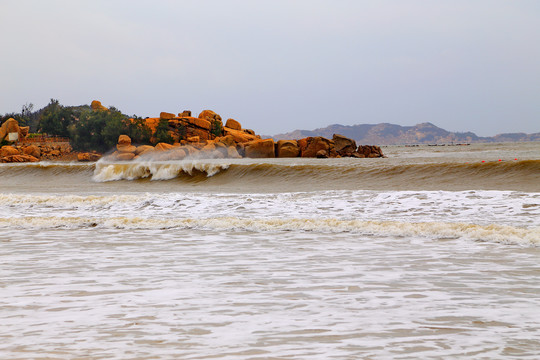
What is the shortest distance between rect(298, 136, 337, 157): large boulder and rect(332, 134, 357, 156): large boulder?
55 cm

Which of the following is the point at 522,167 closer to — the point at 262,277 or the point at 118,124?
the point at 262,277

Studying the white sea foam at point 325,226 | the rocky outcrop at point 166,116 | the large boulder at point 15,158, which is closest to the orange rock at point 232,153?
the large boulder at point 15,158

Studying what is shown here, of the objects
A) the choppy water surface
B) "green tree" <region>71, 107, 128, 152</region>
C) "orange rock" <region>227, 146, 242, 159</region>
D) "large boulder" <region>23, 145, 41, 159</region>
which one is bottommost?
the choppy water surface

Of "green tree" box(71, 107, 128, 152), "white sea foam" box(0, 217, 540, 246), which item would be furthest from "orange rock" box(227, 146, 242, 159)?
"white sea foam" box(0, 217, 540, 246)

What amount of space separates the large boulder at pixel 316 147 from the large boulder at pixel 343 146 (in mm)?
552

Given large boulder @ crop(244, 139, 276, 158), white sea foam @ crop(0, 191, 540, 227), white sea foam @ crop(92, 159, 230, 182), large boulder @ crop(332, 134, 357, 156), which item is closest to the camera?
white sea foam @ crop(0, 191, 540, 227)

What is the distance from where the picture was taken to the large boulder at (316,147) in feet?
176

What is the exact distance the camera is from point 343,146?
54969 millimetres

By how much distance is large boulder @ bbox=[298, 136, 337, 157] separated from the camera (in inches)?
2110

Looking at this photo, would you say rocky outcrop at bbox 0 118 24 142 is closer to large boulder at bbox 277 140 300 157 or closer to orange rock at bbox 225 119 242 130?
orange rock at bbox 225 119 242 130

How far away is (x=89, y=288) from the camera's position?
16.6 ft

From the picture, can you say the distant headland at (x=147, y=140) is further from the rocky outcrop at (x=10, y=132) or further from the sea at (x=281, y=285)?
the sea at (x=281, y=285)

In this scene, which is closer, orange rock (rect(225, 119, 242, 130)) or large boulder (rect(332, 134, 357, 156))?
large boulder (rect(332, 134, 357, 156))

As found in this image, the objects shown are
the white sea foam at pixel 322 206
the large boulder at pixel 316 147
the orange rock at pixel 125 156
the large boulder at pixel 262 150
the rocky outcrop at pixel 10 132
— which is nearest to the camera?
the white sea foam at pixel 322 206
